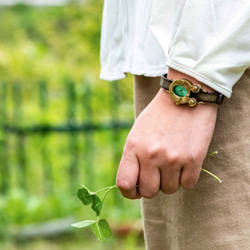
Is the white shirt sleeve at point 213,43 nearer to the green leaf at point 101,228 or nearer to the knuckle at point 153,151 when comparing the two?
the knuckle at point 153,151

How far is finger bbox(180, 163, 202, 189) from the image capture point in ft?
3.04

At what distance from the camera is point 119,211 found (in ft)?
13.9

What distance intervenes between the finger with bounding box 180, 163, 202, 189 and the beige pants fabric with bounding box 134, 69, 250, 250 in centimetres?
9

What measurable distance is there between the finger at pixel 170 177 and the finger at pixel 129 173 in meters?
0.05

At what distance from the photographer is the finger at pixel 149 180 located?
3.06 feet

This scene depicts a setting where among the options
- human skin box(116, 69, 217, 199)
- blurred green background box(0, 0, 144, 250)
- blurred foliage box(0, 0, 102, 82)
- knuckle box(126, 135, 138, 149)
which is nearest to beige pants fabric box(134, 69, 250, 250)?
human skin box(116, 69, 217, 199)

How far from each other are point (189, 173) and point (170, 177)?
38 millimetres

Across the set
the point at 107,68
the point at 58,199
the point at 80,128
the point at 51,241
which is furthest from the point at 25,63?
the point at 107,68

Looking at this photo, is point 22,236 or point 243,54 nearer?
point 243,54

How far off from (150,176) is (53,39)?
22.5 feet

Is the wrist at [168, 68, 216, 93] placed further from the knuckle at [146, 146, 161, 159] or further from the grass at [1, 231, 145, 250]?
the grass at [1, 231, 145, 250]

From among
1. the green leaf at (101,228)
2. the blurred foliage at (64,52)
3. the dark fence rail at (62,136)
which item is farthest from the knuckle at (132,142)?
the blurred foliage at (64,52)

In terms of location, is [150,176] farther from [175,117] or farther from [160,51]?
[160,51]

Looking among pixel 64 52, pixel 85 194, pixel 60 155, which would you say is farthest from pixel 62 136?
pixel 85 194
